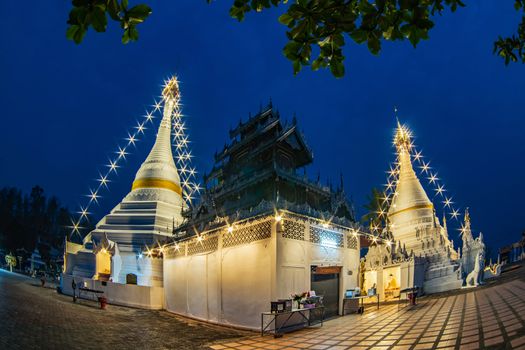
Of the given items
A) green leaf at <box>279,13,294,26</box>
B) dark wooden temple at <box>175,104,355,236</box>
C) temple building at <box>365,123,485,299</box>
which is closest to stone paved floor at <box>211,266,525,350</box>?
dark wooden temple at <box>175,104,355,236</box>

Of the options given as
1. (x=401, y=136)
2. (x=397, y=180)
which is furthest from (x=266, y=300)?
(x=401, y=136)

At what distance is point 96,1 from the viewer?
1.89 m

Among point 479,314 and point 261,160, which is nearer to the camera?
point 479,314

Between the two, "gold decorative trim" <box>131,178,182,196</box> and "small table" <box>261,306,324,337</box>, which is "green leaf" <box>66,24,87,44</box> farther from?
"gold decorative trim" <box>131,178,182,196</box>

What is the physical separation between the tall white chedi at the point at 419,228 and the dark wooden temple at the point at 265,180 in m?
9.47

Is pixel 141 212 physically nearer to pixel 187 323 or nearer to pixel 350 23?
pixel 187 323

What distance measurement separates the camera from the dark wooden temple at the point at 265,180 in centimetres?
1591

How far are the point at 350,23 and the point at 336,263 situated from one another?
13622 millimetres

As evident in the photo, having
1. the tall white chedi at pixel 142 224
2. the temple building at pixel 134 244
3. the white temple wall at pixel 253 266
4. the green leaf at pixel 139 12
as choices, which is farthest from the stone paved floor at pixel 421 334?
the tall white chedi at pixel 142 224

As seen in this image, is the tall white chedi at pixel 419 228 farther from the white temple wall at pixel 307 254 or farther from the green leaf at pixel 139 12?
the green leaf at pixel 139 12

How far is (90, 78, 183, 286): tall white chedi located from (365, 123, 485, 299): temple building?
53.1 feet

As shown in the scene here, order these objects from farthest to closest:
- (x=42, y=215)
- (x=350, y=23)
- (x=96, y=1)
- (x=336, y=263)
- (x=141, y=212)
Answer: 1. (x=42, y=215)
2. (x=141, y=212)
3. (x=336, y=263)
4. (x=350, y=23)
5. (x=96, y=1)

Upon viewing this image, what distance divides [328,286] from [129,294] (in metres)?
13.3

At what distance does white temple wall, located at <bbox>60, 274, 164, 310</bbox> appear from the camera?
18.8 metres
